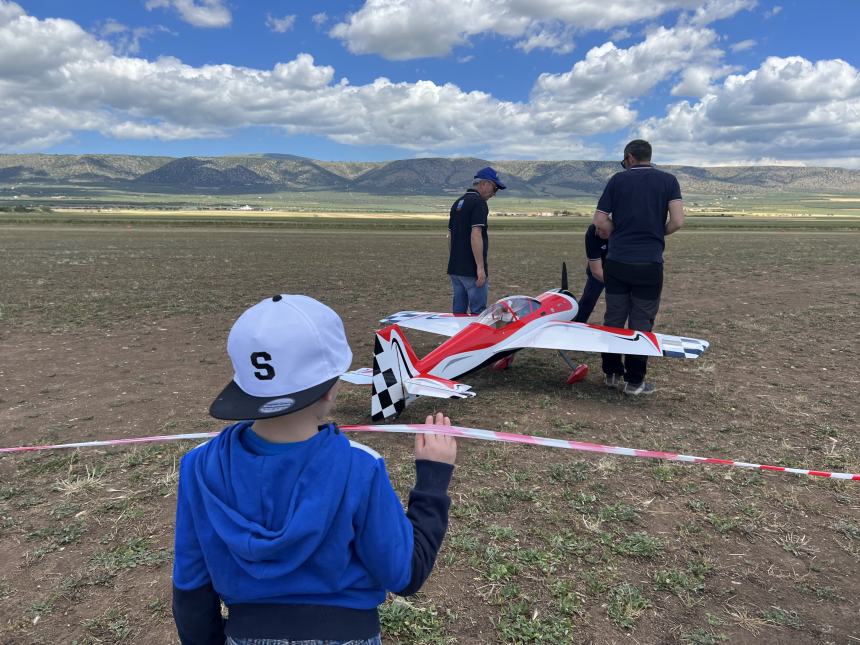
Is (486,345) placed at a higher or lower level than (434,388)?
higher

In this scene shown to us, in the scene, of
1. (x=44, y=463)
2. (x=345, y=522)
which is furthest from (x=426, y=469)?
(x=44, y=463)

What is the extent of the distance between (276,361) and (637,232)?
19.7 ft

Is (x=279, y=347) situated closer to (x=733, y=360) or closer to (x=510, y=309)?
(x=510, y=309)

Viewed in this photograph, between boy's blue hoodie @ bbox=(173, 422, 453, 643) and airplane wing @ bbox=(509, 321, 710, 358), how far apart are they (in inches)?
221

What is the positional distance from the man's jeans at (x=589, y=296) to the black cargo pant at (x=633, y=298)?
1.27 metres

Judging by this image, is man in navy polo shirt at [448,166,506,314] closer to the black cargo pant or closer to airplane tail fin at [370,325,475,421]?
the black cargo pant

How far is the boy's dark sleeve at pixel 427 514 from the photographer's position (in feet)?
5.63

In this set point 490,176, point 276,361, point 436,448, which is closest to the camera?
point 276,361

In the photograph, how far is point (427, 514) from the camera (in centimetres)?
179

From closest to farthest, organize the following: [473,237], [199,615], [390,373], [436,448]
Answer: [199,615], [436,448], [390,373], [473,237]

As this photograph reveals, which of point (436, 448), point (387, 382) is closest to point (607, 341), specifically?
point (387, 382)

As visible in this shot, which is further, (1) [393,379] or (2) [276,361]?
(1) [393,379]

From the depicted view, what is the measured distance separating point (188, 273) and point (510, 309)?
16.7m

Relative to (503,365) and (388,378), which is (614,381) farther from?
(388,378)
